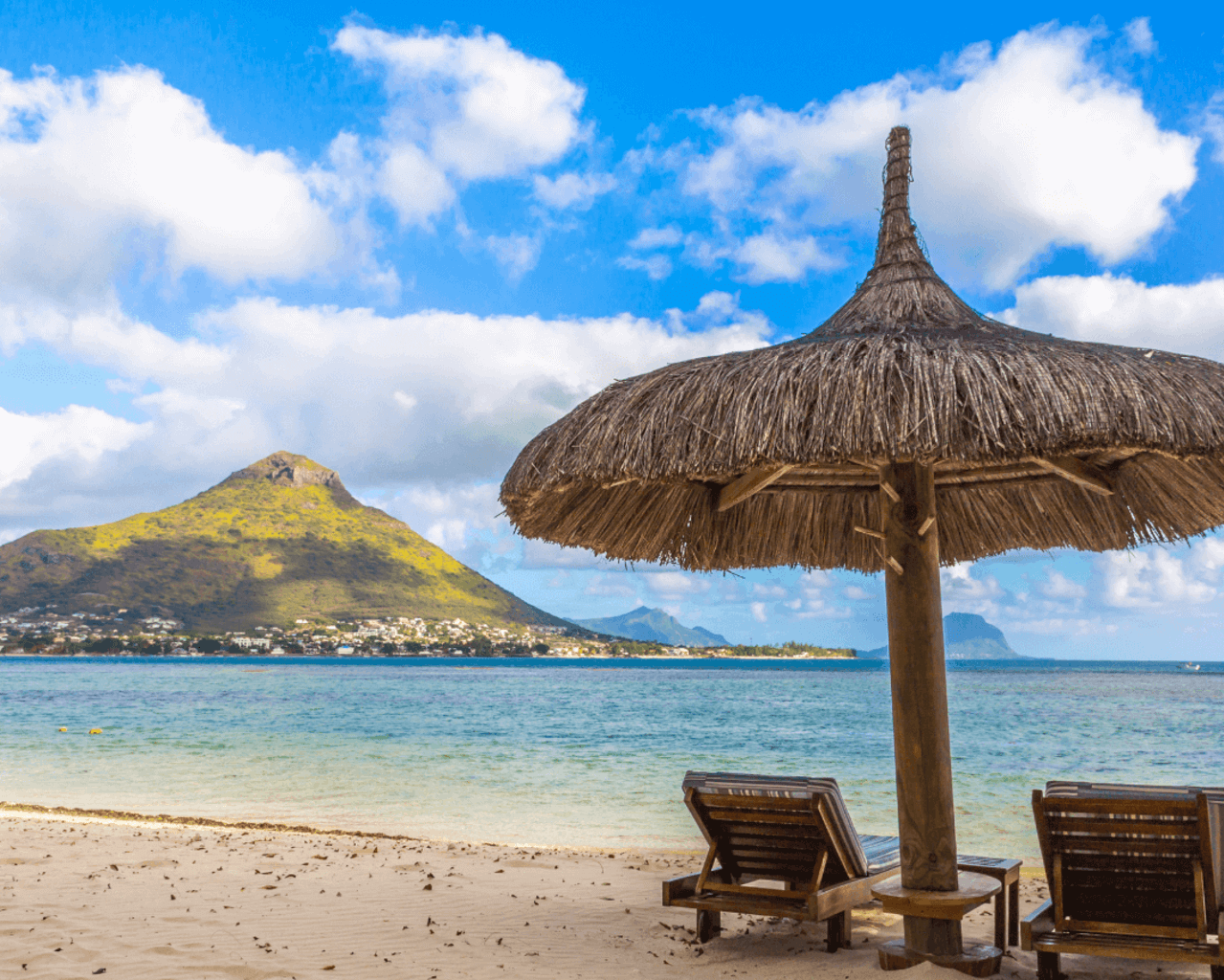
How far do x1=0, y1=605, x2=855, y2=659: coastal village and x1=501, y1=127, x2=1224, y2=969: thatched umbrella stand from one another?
9176cm

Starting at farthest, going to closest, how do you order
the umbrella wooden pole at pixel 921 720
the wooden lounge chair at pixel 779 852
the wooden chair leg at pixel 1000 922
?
the wooden chair leg at pixel 1000 922
the wooden lounge chair at pixel 779 852
the umbrella wooden pole at pixel 921 720

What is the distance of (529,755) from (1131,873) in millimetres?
15352

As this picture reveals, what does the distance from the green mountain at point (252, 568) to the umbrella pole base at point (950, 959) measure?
99.5 meters

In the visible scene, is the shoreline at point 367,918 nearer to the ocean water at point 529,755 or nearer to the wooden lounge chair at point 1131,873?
the wooden lounge chair at point 1131,873

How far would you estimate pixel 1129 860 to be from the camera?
339 cm

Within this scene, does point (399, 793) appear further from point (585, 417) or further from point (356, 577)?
point (356, 577)

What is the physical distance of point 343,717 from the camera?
2700cm

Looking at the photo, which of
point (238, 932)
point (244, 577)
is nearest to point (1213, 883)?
point (238, 932)

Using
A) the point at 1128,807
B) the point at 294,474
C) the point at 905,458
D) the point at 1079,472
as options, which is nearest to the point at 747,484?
the point at 905,458

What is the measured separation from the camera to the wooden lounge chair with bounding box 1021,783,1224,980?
10.7 feet

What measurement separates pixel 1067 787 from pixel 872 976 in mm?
1109

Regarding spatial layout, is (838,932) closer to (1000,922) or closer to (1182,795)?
(1000,922)

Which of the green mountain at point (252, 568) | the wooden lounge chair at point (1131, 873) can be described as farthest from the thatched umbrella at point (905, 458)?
the green mountain at point (252, 568)

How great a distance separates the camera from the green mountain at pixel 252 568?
9725cm
